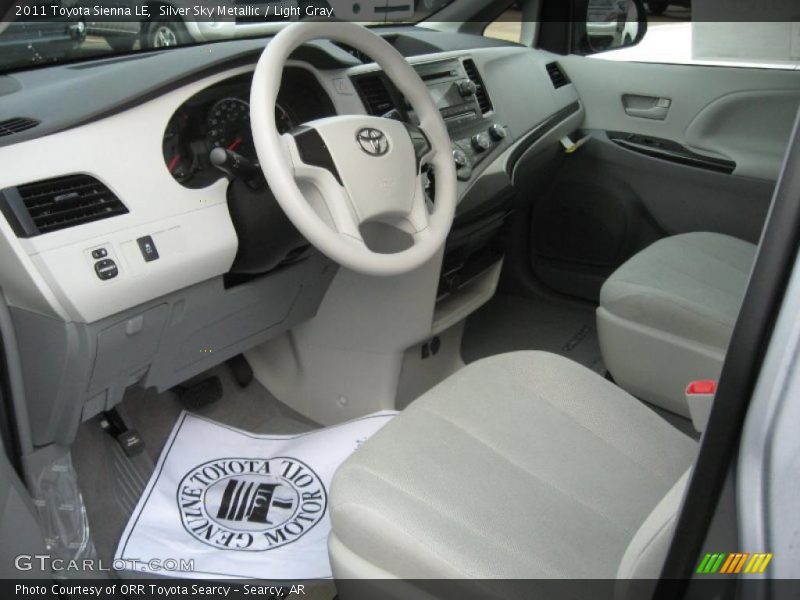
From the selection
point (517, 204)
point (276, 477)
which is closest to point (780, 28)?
point (517, 204)

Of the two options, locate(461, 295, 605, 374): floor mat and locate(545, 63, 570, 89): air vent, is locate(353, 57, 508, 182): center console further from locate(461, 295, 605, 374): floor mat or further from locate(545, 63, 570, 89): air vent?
locate(461, 295, 605, 374): floor mat

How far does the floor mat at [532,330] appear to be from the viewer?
235 centimetres

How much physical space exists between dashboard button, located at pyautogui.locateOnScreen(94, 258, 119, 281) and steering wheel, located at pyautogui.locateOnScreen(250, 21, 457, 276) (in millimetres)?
279

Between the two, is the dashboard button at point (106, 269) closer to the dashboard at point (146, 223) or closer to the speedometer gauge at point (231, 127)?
the dashboard at point (146, 223)

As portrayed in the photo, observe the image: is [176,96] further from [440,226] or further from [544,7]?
[544,7]

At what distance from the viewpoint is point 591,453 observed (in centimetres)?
121

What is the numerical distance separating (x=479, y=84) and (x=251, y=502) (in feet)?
4.08

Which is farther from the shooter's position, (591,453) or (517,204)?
(517,204)

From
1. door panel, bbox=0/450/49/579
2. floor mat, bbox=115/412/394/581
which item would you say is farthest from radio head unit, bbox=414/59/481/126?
door panel, bbox=0/450/49/579

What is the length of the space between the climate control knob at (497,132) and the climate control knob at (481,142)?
0.04 meters

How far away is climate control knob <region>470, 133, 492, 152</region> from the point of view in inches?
79.1

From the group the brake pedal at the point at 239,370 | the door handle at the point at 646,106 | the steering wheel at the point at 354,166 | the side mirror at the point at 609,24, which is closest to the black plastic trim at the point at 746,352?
the steering wheel at the point at 354,166

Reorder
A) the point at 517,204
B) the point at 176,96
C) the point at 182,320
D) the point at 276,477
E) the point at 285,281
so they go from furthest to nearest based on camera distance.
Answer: the point at 517,204, the point at 276,477, the point at 285,281, the point at 182,320, the point at 176,96

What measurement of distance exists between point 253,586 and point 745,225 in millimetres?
1575
